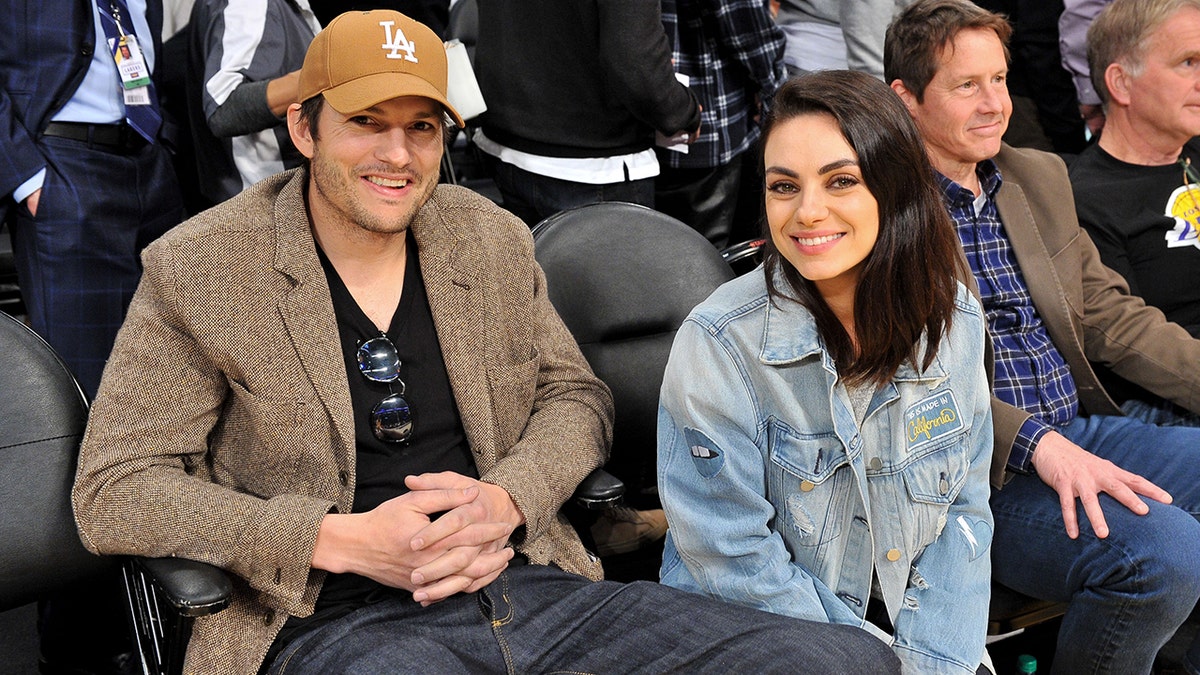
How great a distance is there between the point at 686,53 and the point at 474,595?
1773 millimetres

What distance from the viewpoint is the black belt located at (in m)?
2.72

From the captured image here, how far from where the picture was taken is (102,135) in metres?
2.79

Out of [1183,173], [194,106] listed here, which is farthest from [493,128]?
[1183,173]

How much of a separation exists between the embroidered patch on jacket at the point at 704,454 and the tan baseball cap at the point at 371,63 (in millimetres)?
710

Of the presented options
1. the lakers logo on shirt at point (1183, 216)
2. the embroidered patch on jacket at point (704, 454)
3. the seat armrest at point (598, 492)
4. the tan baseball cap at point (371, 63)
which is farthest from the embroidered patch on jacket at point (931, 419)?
the lakers logo on shirt at point (1183, 216)

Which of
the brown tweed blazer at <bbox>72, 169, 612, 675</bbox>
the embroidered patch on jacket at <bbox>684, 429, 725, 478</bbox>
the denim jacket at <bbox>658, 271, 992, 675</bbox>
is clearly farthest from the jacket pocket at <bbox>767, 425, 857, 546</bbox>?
the brown tweed blazer at <bbox>72, 169, 612, 675</bbox>

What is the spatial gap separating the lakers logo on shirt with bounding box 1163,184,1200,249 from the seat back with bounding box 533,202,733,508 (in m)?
1.20

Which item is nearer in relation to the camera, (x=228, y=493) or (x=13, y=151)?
(x=228, y=493)

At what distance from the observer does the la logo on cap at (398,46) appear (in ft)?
6.28

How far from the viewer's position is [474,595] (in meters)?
1.88

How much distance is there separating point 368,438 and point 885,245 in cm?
92

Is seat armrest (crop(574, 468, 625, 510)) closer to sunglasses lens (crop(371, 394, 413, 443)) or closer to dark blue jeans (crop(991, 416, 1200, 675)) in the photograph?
sunglasses lens (crop(371, 394, 413, 443))

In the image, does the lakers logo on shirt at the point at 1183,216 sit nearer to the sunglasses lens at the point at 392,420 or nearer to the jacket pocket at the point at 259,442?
the sunglasses lens at the point at 392,420

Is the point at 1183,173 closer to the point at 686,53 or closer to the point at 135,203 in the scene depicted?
the point at 686,53
